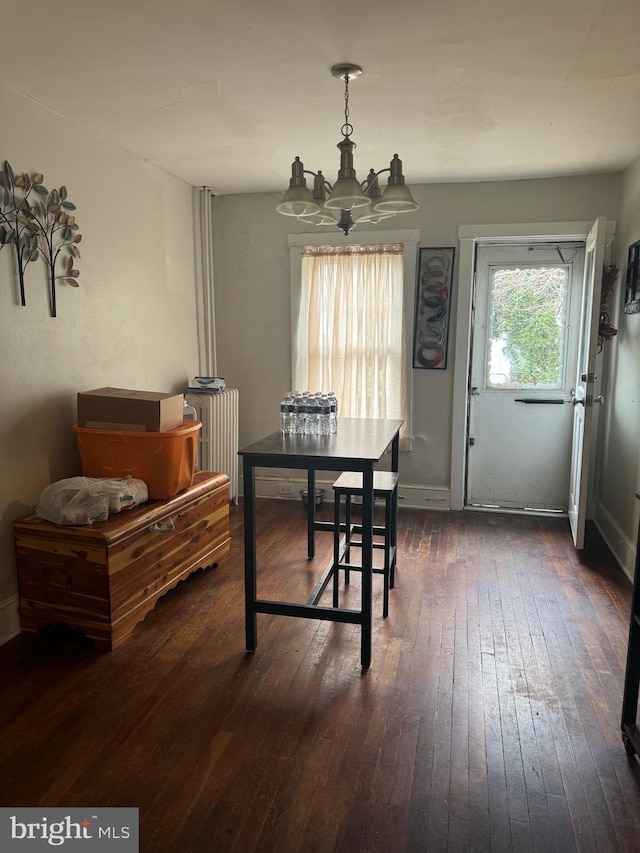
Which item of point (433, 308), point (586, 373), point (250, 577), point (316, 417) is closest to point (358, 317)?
point (433, 308)

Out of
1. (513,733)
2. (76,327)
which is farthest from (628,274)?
(76,327)

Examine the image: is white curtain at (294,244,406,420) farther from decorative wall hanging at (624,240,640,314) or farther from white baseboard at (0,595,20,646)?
white baseboard at (0,595,20,646)

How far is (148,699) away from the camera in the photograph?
2.27m

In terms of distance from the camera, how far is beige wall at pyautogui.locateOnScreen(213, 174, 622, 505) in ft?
14.0

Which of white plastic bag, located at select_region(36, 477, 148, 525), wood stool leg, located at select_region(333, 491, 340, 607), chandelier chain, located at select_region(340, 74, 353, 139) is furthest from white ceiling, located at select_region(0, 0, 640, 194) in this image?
wood stool leg, located at select_region(333, 491, 340, 607)

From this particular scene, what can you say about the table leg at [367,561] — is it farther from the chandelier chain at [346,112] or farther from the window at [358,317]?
the window at [358,317]

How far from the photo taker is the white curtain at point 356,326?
4590 millimetres

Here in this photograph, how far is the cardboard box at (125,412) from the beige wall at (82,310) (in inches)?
7.3

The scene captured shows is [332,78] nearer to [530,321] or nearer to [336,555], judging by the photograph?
[336,555]

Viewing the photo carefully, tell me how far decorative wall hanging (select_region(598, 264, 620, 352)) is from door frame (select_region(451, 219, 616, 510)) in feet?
0.98

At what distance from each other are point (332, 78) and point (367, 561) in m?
2.17

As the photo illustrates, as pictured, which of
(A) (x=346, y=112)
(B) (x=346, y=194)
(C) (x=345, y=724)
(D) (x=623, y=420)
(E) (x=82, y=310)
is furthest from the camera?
(D) (x=623, y=420)

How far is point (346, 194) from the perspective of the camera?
236 cm

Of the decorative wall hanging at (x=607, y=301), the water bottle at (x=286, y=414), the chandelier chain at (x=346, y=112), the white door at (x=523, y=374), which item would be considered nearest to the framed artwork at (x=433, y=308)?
the white door at (x=523, y=374)
